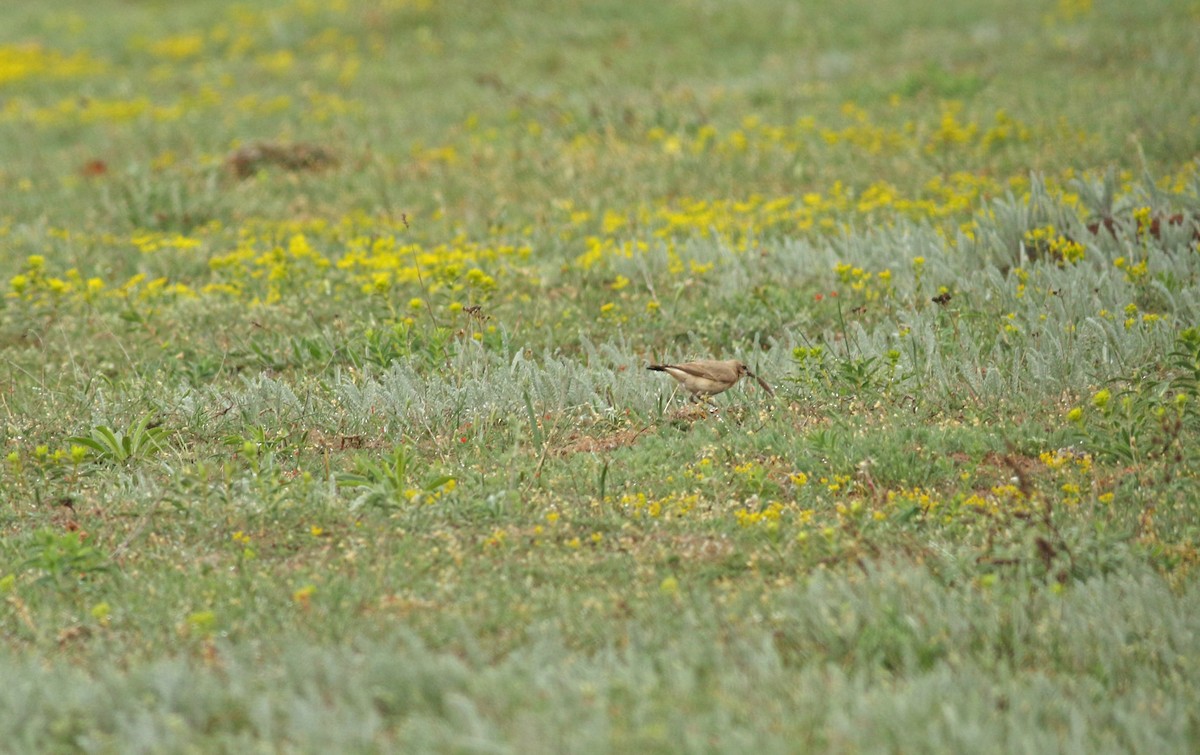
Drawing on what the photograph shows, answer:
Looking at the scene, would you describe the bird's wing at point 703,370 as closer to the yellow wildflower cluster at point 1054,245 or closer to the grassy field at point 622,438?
the grassy field at point 622,438

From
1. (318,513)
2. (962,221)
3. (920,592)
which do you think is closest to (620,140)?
(962,221)

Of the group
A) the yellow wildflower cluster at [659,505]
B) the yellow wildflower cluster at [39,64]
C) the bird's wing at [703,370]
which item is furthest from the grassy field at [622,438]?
the yellow wildflower cluster at [39,64]

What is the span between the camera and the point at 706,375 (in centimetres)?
592

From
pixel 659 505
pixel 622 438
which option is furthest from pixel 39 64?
pixel 659 505

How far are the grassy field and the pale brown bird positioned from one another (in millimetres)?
115

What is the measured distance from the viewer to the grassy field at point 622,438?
373 centimetres

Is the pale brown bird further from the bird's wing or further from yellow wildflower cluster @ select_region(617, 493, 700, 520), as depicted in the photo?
yellow wildflower cluster @ select_region(617, 493, 700, 520)

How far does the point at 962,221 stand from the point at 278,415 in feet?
16.2

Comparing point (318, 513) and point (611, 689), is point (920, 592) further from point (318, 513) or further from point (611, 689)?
point (318, 513)

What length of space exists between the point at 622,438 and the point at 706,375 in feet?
1.60

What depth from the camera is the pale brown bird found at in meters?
5.91

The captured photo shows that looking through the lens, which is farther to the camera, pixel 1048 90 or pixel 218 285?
pixel 1048 90

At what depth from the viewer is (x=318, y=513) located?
5074 mm

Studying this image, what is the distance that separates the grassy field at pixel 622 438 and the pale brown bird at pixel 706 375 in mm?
115
